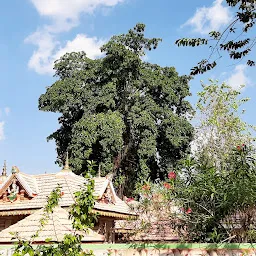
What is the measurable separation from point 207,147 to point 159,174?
4.48 metres

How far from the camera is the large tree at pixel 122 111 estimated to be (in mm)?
22156

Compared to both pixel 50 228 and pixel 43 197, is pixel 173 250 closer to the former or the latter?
pixel 50 228

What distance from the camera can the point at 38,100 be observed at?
82.5 feet

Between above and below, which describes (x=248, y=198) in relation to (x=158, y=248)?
above

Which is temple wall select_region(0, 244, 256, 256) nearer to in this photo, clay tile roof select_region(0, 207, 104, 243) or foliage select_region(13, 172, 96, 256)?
clay tile roof select_region(0, 207, 104, 243)

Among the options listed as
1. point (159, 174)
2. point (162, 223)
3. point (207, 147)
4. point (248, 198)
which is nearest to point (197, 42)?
point (248, 198)

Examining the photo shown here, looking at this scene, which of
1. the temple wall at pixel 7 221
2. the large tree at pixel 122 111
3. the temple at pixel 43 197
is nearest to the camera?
the temple at pixel 43 197

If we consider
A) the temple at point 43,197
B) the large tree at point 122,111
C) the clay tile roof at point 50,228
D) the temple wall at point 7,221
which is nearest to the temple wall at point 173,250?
the clay tile roof at point 50,228

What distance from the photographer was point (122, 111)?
24578 mm

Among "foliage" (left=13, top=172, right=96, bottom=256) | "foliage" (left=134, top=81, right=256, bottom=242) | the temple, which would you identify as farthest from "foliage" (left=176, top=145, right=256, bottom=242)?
the temple

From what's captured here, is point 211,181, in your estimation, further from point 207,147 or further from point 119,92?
point 119,92

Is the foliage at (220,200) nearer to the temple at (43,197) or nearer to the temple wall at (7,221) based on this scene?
the temple at (43,197)

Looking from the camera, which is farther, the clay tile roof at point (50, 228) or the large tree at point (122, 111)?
the large tree at point (122, 111)

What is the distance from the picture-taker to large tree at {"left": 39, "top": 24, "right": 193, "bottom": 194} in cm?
2216
